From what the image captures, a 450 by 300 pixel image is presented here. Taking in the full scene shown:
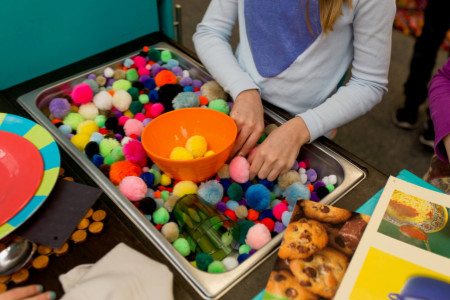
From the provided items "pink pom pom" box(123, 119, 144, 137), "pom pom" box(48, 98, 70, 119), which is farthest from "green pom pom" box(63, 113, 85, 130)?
"pink pom pom" box(123, 119, 144, 137)

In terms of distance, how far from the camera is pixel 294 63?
2.92ft

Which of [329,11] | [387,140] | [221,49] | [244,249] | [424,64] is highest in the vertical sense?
[329,11]

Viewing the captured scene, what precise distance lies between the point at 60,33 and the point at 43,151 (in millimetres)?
459

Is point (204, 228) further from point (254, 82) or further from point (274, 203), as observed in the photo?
point (254, 82)

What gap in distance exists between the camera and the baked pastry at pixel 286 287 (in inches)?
19.1

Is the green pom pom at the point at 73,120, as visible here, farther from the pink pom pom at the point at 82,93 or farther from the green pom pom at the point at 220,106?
the green pom pom at the point at 220,106

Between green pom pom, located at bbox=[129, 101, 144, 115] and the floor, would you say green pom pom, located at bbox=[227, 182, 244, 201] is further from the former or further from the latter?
the floor

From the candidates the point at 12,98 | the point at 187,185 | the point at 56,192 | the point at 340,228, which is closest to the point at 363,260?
the point at 340,228

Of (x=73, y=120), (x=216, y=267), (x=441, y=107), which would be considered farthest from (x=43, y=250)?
(x=441, y=107)

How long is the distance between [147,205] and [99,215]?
0.27 ft

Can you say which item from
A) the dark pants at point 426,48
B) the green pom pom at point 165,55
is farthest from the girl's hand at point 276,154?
the dark pants at point 426,48

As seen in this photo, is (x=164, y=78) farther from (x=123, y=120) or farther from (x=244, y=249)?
(x=244, y=249)

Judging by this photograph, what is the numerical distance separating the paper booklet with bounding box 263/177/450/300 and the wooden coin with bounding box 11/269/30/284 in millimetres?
347

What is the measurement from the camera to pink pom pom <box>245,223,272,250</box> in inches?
23.8
